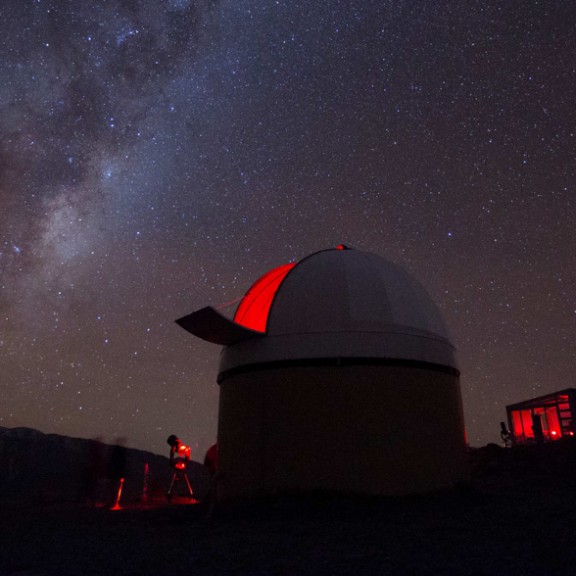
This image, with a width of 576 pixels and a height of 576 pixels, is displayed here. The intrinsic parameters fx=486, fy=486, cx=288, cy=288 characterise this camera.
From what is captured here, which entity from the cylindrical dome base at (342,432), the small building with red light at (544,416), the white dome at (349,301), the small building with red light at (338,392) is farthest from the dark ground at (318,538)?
the small building with red light at (544,416)

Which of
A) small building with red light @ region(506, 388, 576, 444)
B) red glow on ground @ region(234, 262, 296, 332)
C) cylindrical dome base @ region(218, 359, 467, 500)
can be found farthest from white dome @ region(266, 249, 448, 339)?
small building with red light @ region(506, 388, 576, 444)

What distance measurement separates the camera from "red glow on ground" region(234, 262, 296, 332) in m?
10.3

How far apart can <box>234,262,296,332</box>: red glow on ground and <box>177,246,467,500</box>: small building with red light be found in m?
0.17

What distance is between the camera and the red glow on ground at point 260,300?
10336 mm

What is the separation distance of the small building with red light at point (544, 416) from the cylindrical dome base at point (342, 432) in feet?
42.9

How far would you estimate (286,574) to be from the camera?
4.34 m

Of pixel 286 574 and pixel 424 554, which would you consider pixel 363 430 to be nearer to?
pixel 424 554

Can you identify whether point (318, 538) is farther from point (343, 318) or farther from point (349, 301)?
point (349, 301)

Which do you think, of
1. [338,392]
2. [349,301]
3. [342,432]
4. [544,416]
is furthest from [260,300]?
[544,416]

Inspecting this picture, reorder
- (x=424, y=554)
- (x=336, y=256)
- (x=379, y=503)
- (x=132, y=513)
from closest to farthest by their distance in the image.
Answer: (x=424, y=554)
(x=379, y=503)
(x=132, y=513)
(x=336, y=256)

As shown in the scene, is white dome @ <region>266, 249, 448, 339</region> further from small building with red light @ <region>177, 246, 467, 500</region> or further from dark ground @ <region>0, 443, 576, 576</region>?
dark ground @ <region>0, 443, 576, 576</region>

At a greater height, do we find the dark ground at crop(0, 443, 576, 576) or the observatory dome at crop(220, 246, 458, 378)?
the observatory dome at crop(220, 246, 458, 378)

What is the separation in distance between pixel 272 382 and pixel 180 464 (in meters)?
5.35

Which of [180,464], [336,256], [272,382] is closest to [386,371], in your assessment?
[272,382]
